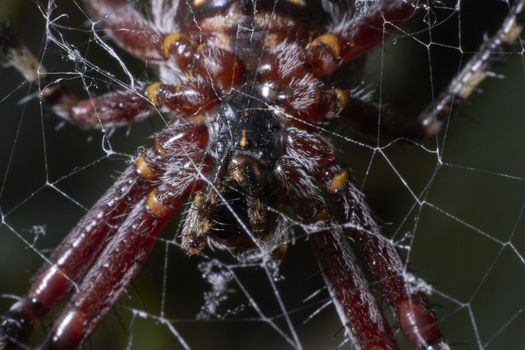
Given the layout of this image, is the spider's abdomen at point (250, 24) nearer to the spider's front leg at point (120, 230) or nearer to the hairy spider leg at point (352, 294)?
the spider's front leg at point (120, 230)

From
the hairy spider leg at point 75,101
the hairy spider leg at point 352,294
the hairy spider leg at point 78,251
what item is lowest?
the hairy spider leg at point 352,294

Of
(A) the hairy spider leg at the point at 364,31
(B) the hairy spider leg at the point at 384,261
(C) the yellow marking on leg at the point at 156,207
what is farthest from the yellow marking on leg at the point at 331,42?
(C) the yellow marking on leg at the point at 156,207

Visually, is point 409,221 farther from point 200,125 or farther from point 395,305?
point 200,125

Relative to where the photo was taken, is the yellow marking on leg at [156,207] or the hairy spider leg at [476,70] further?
the hairy spider leg at [476,70]

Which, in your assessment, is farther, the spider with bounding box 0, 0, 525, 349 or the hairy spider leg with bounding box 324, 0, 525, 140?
the hairy spider leg with bounding box 324, 0, 525, 140

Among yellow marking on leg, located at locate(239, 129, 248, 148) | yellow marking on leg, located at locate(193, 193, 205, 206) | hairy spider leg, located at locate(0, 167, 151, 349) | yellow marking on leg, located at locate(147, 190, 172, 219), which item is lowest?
hairy spider leg, located at locate(0, 167, 151, 349)

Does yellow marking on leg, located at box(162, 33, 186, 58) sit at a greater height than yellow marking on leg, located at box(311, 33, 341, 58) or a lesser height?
greater

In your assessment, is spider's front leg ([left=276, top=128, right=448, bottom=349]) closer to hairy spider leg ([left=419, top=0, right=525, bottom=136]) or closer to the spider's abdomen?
the spider's abdomen

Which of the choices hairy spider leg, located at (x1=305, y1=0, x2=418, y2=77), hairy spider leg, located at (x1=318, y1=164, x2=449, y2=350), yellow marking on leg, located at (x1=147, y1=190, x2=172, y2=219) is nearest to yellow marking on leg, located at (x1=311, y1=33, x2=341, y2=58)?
hairy spider leg, located at (x1=305, y1=0, x2=418, y2=77)
